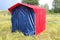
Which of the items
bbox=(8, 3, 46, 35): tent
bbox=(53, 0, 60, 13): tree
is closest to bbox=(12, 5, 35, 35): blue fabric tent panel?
bbox=(8, 3, 46, 35): tent

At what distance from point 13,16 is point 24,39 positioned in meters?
2.42

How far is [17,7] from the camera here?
12.4m

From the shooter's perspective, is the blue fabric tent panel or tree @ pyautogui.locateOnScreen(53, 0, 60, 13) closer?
the blue fabric tent panel

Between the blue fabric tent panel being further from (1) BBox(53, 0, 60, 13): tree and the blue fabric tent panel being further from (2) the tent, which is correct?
(1) BBox(53, 0, 60, 13): tree

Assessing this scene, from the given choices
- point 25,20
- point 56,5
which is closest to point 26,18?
point 25,20

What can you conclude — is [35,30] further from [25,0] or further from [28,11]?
[25,0]

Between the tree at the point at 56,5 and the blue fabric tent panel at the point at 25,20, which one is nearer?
the blue fabric tent panel at the point at 25,20

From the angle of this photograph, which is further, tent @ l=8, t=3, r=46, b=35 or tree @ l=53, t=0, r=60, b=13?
tree @ l=53, t=0, r=60, b=13

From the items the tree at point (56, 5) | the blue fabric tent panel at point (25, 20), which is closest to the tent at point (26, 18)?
the blue fabric tent panel at point (25, 20)

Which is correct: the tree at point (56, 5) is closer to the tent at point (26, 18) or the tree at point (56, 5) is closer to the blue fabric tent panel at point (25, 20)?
the tent at point (26, 18)

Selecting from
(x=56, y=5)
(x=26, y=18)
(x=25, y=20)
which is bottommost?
(x=56, y=5)

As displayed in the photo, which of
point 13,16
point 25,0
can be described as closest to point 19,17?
point 13,16

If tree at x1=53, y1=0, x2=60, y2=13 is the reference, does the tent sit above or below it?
above

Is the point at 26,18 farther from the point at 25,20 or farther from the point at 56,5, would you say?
the point at 56,5
